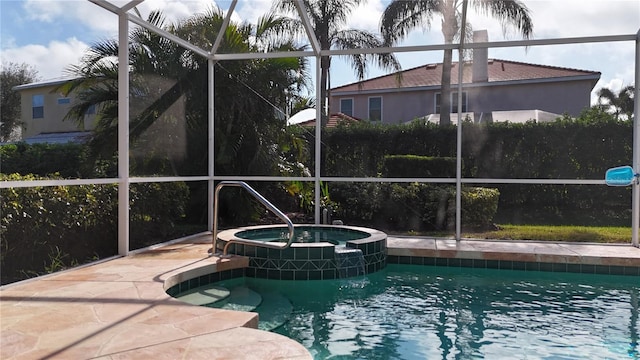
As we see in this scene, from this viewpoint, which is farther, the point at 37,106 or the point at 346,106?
the point at 346,106

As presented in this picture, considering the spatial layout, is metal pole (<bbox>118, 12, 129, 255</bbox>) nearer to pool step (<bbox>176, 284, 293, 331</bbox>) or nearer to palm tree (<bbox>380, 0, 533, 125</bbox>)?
pool step (<bbox>176, 284, 293, 331</bbox>)

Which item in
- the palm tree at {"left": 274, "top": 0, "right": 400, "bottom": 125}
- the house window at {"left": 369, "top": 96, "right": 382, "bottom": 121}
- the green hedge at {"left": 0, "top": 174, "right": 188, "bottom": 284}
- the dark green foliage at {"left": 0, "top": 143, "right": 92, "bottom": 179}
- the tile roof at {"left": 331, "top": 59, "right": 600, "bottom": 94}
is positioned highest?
the palm tree at {"left": 274, "top": 0, "right": 400, "bottom": 125}

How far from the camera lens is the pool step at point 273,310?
12.7 ft

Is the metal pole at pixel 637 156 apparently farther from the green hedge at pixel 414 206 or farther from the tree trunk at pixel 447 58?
the green hedge at pixel 414 206

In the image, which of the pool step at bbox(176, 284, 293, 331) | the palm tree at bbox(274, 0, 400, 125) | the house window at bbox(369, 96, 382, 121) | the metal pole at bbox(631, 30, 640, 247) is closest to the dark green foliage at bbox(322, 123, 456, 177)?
the palm tree at bbox(274, 0, 400, 125)

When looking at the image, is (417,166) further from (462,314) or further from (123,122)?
(123,122)

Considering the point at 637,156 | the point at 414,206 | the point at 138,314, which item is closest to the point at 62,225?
the point at 138,314

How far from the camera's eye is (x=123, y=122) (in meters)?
5.19

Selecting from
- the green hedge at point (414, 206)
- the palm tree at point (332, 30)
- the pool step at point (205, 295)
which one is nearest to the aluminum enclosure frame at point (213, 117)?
the pool step at point (205, 295)

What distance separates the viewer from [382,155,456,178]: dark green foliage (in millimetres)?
8820

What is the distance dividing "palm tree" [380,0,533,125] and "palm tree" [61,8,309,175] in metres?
1.98

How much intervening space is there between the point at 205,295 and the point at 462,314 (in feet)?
7.61

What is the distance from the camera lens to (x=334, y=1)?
11734mm

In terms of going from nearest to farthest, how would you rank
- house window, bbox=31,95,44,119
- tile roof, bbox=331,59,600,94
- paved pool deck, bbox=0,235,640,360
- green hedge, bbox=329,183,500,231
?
paved pool deck, bbox=0,235,640,360 → house window, bbox=31,95,44,119 → green hedge, bbox=329,183,500,231 → tile roof, bbox=331,59,600,94
